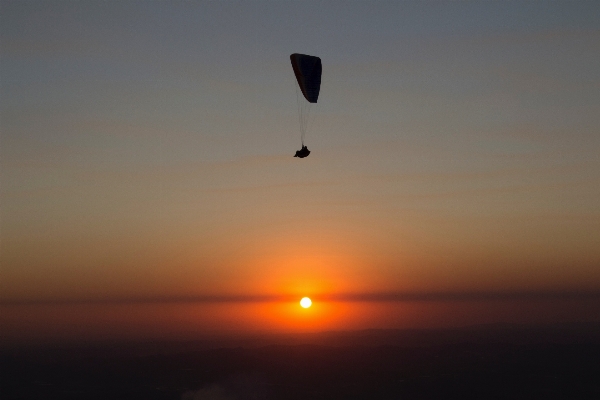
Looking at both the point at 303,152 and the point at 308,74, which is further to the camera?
the point at 308,74

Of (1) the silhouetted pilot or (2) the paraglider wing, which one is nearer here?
(1) the silhouetted pilot

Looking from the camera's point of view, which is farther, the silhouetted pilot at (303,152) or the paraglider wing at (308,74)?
the paraglider wing at (308,74)

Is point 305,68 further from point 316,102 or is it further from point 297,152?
point 297,152

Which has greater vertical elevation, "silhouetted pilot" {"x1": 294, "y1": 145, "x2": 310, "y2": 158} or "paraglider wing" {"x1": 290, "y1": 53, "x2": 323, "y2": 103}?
"paraglider wing" {"x1": 290, "y1": 53, "x2": 323, "y2": 103}

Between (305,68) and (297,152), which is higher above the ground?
(305,68)

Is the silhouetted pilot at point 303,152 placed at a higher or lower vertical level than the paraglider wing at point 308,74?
lower

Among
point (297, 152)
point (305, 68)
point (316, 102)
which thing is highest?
point (305, 68)

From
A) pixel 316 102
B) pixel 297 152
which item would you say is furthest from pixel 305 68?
pixel 297 152

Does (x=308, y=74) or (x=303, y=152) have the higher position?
(x=308, y=74)
